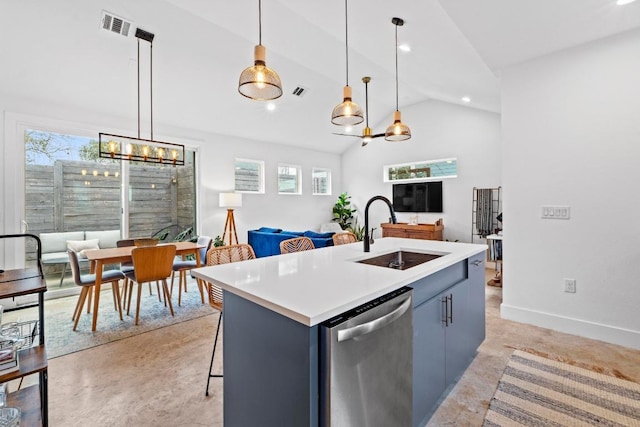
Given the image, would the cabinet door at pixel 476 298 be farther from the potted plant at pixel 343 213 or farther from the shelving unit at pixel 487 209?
the potted plant at pixel 343 213

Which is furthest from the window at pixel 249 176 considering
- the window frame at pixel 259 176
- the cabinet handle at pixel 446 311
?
the cabinet handle at pixel 446 311

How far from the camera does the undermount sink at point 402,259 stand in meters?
2.20

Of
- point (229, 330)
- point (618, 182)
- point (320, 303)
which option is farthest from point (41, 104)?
point (618, 182)

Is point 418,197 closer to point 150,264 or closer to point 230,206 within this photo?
point 230,206

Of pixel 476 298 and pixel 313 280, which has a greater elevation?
pixel 313 280

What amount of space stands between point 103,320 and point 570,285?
4.63 meters

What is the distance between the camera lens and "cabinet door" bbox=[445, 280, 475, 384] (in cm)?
181

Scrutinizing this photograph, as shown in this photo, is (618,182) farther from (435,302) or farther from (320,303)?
(320,303)

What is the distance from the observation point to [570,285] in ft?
9.02

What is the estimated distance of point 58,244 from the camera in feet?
13.5

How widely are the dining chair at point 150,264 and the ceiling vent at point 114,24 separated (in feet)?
7.70

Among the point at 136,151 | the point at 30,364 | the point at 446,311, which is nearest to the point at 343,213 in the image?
the point at 136,151

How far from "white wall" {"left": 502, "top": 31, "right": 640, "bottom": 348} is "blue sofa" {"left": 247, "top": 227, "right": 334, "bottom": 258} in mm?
2173

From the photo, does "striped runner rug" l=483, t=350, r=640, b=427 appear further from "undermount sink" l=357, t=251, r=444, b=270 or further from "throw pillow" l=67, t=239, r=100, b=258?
"throw pillow" l=67, t=239, r=100, b=258
